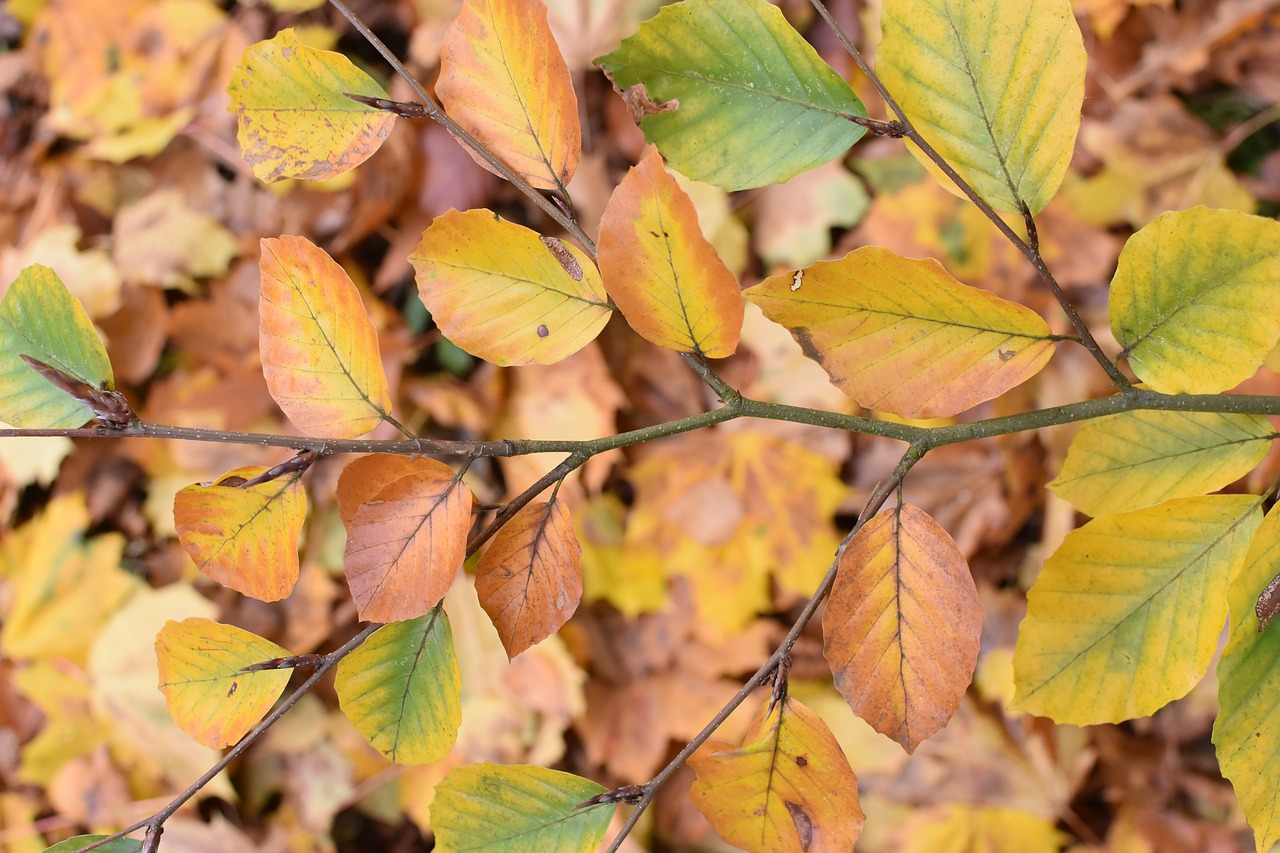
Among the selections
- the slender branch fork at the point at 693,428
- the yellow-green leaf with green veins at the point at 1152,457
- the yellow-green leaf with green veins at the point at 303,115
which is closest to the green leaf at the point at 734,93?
the slender branch fork at the point at 693,428

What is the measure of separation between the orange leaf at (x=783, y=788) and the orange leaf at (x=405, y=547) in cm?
17

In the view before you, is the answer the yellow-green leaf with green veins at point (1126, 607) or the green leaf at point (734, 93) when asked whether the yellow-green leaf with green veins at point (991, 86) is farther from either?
the yellow-green leaf with green veins at point (1126, 607)

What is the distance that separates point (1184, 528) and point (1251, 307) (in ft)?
0.49

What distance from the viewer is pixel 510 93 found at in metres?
0.45

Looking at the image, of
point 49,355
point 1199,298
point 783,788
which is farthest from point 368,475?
point 1199,298

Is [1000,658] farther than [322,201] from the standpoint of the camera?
No

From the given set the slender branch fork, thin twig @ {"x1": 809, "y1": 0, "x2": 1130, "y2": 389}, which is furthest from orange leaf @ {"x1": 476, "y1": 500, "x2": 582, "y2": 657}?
thin twig @ {"x1": 809, "y1": 0, "x2": 1130, "y2": 389}

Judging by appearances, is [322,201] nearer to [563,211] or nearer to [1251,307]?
[563,211]

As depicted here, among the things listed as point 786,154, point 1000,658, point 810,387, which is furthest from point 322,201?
point 1000,658

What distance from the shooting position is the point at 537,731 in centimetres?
137

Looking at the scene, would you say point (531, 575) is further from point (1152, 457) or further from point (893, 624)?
point (1152, 457)

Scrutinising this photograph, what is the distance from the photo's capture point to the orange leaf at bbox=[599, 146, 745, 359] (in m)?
0.38

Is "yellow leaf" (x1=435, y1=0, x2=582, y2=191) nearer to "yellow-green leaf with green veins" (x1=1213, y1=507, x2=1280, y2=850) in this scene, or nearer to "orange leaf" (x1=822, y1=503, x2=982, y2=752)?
"orange leaf" (x1=822, y1=503, x2=982, y2=752)

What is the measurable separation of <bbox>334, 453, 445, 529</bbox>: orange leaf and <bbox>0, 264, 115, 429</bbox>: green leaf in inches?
4.8
